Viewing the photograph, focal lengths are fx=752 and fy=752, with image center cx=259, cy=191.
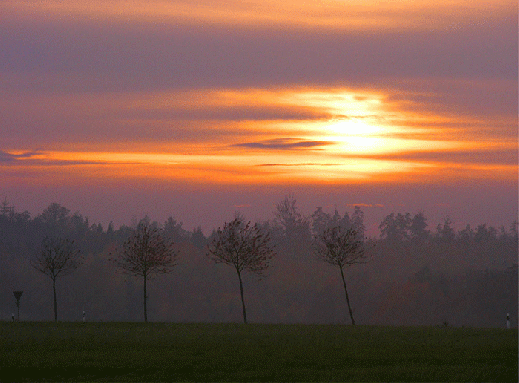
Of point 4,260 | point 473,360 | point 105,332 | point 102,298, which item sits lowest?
point 473,360

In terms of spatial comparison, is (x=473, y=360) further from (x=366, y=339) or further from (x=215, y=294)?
(x=215, y=294)

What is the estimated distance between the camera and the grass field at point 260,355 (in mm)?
27922

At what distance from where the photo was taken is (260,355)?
3341 centimetres

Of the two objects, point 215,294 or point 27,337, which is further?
point 215,294

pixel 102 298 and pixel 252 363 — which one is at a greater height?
pixel 102 298

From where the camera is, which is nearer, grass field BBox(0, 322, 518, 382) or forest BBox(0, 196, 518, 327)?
grass field BBox(0, 322, 518, 382)

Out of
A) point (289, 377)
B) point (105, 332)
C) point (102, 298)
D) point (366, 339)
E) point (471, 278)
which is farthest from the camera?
point (102, 298)

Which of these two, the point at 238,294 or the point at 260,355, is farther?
the point at 238,294

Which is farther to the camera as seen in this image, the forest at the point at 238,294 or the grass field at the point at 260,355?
the forest at the point at 238,294

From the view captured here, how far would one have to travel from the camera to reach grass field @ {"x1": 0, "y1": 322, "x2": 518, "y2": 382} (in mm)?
27922

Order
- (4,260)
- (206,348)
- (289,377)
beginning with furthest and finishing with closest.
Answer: (4,260)
(206,348)
(289,377)

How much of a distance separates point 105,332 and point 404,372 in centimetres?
2451

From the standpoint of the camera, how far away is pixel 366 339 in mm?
41188

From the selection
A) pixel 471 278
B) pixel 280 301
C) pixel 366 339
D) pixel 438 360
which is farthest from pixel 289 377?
pixel 280 301
